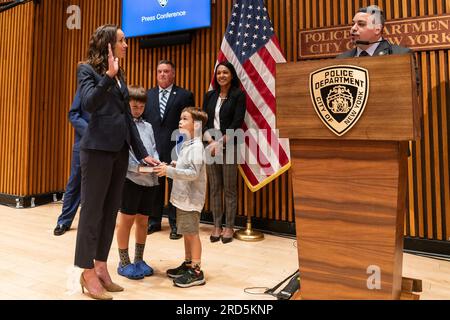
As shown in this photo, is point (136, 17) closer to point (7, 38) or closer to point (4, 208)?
point (7, 38)

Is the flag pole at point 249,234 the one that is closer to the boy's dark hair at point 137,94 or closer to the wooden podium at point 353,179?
the boy's dark hair at point 137,94

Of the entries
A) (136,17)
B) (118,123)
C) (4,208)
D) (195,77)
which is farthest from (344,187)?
(4,208)

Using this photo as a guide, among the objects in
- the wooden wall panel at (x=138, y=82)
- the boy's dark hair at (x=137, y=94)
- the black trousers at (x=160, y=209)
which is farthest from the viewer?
the black trousers at (x=160, y=209)

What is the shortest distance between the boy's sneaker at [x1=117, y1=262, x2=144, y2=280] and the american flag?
1403 millimetres

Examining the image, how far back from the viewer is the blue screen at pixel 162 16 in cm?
400

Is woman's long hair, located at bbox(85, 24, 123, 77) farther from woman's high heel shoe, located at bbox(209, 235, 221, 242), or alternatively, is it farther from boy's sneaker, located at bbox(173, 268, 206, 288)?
woman's high heel shoe, located at bbox(209, 235, 221, 242)

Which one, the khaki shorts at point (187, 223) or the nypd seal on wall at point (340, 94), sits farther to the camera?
the khaki shorts at point (187, 223)

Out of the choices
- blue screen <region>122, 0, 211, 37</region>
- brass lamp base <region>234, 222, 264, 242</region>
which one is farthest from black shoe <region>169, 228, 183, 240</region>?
blue screen <region>122, 0, 211, 37</region>

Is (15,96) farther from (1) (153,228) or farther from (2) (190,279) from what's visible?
(2) (190,279)

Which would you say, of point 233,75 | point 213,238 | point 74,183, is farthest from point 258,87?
point 74,183

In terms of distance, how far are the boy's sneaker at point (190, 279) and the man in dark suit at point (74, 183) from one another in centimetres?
176

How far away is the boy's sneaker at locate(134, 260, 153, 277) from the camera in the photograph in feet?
7.70

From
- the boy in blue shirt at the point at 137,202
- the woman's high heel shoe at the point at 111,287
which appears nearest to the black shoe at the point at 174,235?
the boy in blue shirt at the point at 137,202
